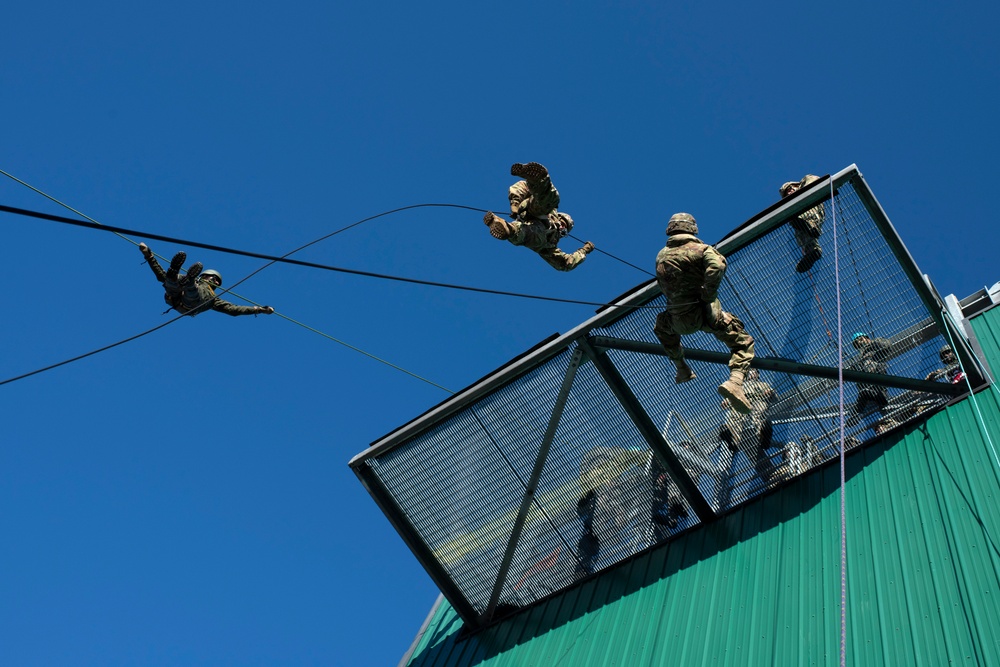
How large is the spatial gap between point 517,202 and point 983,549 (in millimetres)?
4949

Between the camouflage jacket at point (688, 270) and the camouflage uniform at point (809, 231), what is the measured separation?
1.54m

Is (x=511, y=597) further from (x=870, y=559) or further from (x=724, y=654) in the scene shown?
(x=870, y=559)

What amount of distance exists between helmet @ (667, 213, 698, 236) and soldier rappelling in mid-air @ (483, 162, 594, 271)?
1.09m

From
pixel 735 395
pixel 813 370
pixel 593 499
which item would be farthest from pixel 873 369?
pixel 593 499

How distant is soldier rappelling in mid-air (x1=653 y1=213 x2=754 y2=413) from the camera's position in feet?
30.6

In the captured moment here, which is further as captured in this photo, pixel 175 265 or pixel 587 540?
pixel 587 540

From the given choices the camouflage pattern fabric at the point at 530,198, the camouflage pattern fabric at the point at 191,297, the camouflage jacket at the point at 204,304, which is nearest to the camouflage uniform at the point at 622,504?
the camouflage pattern fabric at the point at 530,198

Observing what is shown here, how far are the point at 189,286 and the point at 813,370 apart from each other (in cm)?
610

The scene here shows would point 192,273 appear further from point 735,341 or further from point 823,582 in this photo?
point 823,582

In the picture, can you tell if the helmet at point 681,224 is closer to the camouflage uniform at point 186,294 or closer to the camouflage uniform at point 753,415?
the camouflage uniform at point 753,415

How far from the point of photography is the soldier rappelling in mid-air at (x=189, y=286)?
30.9ft

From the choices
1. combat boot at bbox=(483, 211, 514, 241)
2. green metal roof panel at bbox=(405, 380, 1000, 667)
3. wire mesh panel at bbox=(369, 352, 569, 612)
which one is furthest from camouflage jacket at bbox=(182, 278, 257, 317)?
green metal roof panel at bbox=(405, 380, 1000, 667)

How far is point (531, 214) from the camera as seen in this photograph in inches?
387

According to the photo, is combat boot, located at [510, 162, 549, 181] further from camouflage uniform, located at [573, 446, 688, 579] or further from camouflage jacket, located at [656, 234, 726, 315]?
camouflage uniform, located at [573, 446, 688, 579]
